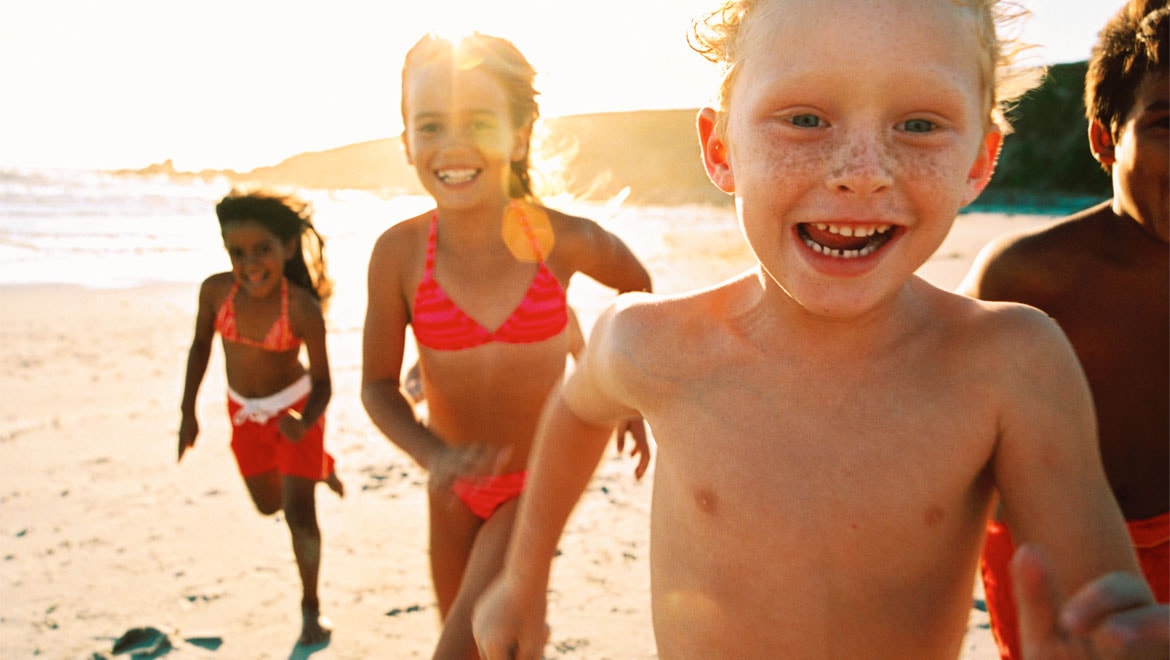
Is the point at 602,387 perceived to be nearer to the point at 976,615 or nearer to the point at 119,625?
the point at 976,615

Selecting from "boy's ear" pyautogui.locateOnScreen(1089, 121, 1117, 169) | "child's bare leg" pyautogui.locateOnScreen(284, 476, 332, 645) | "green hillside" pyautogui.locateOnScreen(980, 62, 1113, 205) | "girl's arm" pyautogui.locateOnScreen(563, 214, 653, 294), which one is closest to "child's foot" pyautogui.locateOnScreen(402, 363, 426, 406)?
"child's bare leg" pyautogui.locateOnScreen(284, 476, 332, 645)

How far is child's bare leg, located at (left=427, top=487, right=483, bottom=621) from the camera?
289 cm

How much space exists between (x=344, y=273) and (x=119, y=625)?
9.42 m

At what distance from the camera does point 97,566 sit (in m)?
4.27

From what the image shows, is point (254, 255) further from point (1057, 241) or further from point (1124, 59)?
point (1124, 59)

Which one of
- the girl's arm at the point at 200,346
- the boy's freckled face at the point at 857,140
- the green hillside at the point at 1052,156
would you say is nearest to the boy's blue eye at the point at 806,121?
the boy's freckled face at the point at 857,140

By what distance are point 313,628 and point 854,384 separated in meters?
3.00

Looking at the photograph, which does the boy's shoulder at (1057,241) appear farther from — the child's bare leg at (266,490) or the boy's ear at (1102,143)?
the child's bare leg at (266,490)

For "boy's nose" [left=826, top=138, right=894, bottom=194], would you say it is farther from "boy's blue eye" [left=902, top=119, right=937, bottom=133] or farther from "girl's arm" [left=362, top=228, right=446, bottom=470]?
"girl's arm" [left=362, top=228, right=446, bottom=470]

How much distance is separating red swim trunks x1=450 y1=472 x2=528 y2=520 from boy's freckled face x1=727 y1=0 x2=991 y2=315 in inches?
64.0

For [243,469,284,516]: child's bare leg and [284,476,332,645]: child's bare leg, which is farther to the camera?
[243,469,284,516]: child's bare leg

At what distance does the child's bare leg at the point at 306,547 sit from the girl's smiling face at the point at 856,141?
9.82 ft

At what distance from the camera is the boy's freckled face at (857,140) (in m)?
1.32

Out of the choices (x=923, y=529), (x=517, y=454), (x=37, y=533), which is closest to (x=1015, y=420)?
(x=923, y=529)
